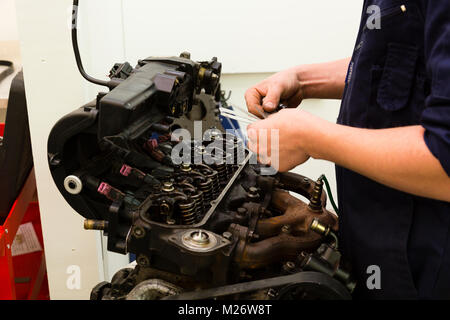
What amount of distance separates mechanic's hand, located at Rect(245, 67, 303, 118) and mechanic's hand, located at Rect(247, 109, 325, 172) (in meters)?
0.21

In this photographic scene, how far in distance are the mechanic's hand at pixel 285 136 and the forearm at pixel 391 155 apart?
0.03 m

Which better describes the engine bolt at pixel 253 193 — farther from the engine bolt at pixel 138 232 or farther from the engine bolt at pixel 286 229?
the engine bolt at pixel 138 232

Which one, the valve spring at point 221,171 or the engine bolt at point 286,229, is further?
the valve spring at point 221,171

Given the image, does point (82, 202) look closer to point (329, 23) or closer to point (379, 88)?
point (379, 88)

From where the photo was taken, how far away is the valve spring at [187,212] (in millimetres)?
940

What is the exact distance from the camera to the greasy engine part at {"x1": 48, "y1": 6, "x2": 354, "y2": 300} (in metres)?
0.84

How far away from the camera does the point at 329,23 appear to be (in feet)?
7.63

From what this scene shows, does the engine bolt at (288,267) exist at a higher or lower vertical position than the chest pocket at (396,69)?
lower

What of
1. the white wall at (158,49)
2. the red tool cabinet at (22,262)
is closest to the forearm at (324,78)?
the white wall at (158,49)

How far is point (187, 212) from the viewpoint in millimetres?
946

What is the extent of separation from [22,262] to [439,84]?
2.22m

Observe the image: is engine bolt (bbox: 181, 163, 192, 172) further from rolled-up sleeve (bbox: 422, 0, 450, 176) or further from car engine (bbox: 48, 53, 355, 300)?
rolled-up sleeve (bbox: 422, 0, 450, 176)

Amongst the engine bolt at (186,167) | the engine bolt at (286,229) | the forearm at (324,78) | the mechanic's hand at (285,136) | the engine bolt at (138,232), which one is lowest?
the engine bolt at (286,229)

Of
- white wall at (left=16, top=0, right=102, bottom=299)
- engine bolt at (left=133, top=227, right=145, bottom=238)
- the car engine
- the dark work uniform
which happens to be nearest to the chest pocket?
the dark work uniform
